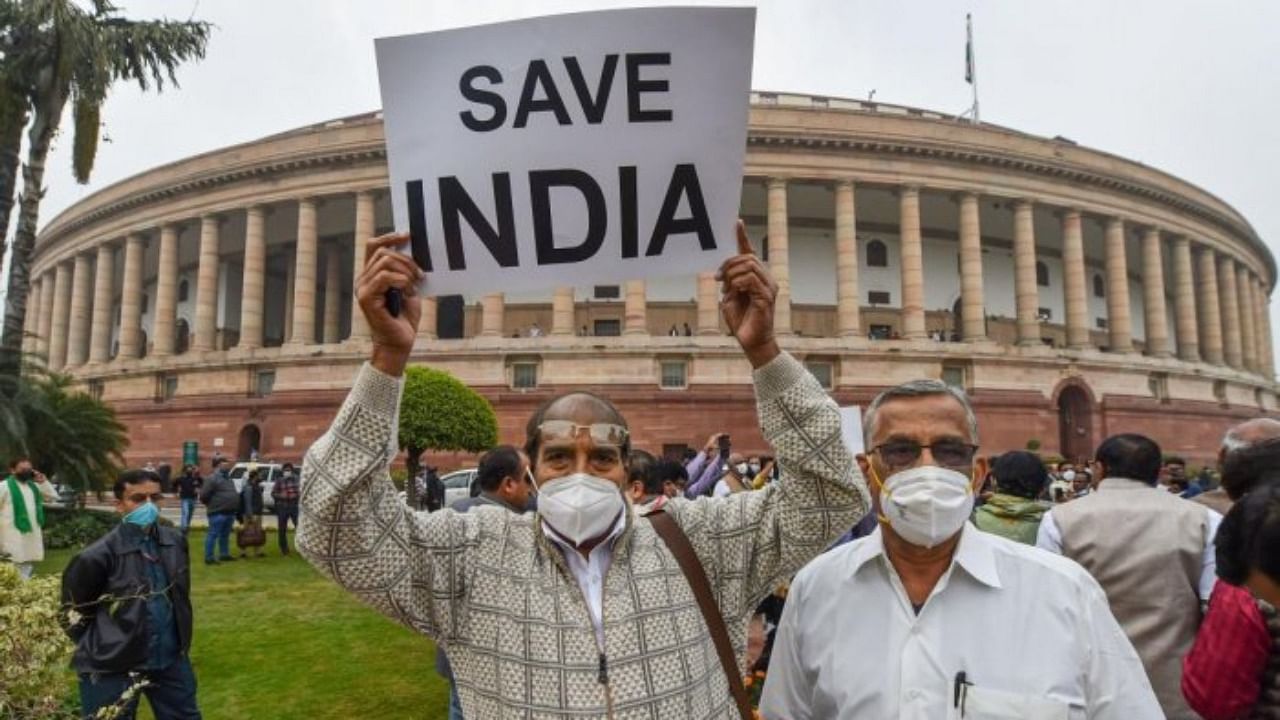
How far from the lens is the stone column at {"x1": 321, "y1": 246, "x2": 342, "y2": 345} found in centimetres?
4419

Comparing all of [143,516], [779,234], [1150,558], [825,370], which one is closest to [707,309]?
[779,234]

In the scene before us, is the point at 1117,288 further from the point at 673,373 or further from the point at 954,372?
the point at 673,373

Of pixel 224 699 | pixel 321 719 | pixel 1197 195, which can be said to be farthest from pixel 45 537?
pixel 1197 195

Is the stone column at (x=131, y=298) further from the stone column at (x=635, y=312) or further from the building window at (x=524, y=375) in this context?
the stone column at (x=635, y=312)

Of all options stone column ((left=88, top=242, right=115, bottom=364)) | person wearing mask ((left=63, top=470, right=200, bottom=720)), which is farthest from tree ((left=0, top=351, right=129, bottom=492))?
stone column ((left=88, top=242, right=115, bottom=364))

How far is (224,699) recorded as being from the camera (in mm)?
7695

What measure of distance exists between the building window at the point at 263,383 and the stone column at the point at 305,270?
1.81 meters

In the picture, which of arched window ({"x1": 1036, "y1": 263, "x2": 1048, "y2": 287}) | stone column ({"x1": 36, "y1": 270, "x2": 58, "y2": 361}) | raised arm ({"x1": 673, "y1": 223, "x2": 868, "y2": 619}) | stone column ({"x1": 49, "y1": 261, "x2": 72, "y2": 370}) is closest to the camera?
raised arm ({"x1": 673, "y1": 223, "x2": 868, "y2": 619})

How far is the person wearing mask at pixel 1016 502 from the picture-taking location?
16.6ft

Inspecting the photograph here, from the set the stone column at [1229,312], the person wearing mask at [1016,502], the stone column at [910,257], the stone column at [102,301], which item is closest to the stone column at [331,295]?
the stone column at [102,301]

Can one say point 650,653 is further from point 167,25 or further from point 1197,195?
point 1197,195

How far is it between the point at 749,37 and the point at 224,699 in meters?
7.67

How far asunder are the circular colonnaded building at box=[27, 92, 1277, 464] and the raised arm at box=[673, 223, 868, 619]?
29.4m

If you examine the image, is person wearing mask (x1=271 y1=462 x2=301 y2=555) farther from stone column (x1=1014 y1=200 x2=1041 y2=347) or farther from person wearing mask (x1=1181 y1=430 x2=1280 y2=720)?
stone column (x1=1014 y1=200 x2=1041 y2=347)
